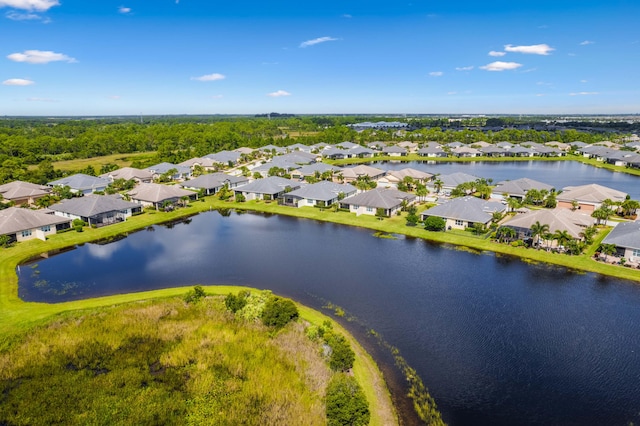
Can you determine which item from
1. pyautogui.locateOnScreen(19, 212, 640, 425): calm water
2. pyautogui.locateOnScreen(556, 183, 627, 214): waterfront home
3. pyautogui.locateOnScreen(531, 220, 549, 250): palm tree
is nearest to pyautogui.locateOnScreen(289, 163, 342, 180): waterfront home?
pyautogui.locateOnScreen(19, 212, 640, 425): calm water

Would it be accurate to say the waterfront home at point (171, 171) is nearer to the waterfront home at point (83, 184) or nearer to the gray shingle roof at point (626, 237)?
the waterfront home at point (83, 184)

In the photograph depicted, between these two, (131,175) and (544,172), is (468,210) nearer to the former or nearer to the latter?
(544,172)

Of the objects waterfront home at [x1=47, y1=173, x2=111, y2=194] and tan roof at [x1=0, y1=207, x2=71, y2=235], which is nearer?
tan roof at [x1=0, y1=207, x2=71, y2=235]

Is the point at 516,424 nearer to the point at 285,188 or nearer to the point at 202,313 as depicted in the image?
the point at 202,313

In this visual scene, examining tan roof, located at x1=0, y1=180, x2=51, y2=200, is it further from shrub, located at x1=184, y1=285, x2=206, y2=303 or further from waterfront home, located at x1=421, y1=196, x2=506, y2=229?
waterfront home, located at x1=421, y1=196, x2=506, y2=229

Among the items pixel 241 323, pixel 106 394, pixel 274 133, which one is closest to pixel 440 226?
pixel 241 323

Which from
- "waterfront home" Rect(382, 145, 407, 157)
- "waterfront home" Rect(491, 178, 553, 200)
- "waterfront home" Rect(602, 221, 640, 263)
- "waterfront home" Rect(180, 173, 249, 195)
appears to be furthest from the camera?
"waterfront home" Rect(382, 145, 407, 157)
